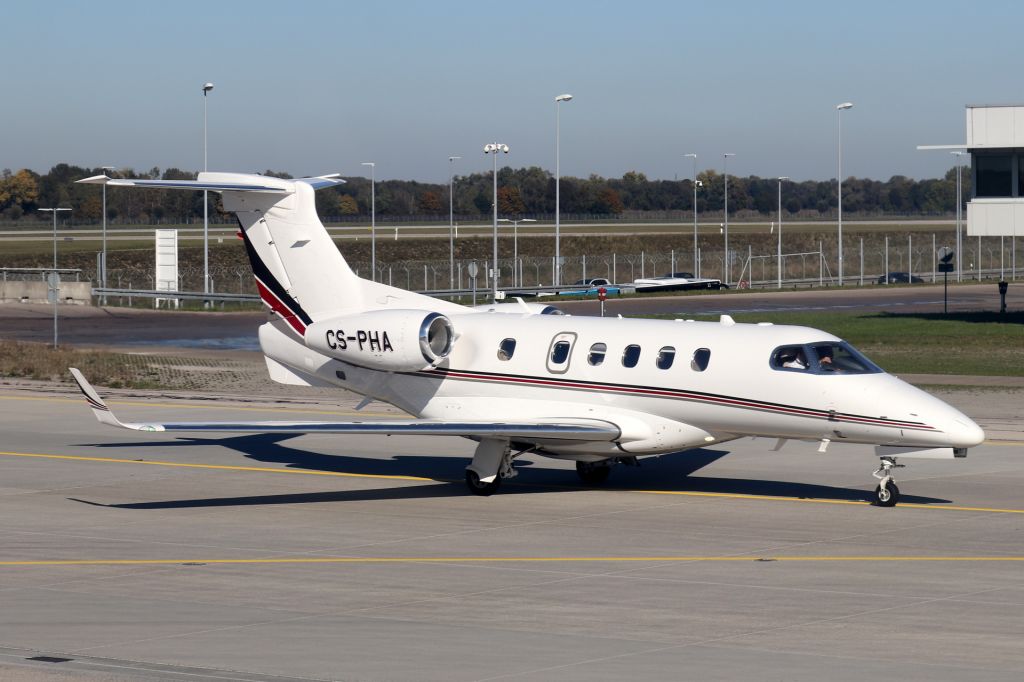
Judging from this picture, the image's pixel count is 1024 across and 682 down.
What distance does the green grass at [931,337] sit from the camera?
42750 millimetres

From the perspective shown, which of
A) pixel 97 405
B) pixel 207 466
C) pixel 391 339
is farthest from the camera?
pixel 207 466

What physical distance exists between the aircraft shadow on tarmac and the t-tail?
300 centimetres

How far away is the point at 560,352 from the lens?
77.6 ft

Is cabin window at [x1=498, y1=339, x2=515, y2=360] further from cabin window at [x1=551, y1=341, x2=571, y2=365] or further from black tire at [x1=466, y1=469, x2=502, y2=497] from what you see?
black tire at [x1=466, y1=469, x2=502, y2=497]

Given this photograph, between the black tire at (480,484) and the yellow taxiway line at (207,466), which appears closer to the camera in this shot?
the black tire at (480,484)

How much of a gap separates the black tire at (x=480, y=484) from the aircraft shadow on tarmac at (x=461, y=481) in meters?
0.29

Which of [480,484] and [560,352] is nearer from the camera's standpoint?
[480,484]

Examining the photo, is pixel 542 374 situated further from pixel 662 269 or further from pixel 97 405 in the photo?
pixel 662 269

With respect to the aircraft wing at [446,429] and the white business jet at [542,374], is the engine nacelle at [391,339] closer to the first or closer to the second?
the white business jet at [542,374]

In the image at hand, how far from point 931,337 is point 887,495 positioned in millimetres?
30947

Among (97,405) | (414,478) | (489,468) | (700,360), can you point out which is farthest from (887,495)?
(97,405)

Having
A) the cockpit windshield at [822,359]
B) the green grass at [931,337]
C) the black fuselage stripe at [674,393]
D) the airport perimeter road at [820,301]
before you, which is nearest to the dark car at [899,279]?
the airport perimeter road at [820,301]

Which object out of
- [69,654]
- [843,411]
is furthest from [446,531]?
[69,654]

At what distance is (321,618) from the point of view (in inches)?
585
